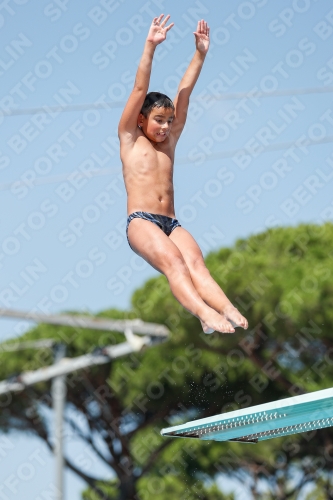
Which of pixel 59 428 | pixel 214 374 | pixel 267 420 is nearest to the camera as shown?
pixel 267 420

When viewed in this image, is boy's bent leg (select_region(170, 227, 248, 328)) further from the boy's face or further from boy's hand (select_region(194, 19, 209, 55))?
boy's hand (select_region(194, 19, 209, 55))

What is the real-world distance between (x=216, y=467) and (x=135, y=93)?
62.1ft

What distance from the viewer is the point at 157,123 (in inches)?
235

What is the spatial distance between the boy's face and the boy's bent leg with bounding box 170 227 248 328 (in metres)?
0.70

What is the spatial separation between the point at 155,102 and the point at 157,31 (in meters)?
0.50

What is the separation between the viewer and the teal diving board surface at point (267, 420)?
494 cm

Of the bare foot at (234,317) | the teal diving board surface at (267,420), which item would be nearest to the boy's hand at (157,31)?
the bare foot at (234,317)

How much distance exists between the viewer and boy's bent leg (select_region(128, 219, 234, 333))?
5.32m

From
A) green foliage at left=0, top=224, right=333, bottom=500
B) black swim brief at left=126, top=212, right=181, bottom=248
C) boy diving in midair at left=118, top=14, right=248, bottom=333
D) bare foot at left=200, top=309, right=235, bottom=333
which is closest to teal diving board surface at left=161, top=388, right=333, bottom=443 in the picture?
bare foot at left=200, top=309, right=235, bottom=333

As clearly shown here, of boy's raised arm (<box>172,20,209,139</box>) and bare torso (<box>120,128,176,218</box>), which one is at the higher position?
boy's raised arm (<box>172,20,209,139</box>)

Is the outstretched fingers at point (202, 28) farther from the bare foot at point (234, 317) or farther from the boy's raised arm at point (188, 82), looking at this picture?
the bare foot at point (234, 317)

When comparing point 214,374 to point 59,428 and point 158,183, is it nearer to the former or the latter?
point 59,428

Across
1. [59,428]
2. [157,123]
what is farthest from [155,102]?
[59,428]

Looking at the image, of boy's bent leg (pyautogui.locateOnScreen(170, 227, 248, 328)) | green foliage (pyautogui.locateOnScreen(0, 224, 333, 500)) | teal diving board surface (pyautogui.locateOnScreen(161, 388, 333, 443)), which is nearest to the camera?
teal diving board surface (pyautogui.locateOnScreen(161, 388, 333, 443))
